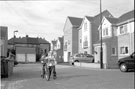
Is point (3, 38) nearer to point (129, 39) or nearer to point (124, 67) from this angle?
point (124, 67)

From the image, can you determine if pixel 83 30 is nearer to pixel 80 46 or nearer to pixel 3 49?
pixel 80 46

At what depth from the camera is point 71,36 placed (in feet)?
157

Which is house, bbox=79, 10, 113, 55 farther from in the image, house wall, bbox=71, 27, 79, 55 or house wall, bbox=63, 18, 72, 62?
house wall, bbox=63, 18, 72, 62

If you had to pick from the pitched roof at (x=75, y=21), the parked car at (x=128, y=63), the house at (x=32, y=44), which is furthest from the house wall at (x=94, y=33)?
the house at (x=32, y=44)

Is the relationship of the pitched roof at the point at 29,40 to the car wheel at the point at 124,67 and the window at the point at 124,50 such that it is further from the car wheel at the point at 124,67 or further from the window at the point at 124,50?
the car wheel at the point at 124,67

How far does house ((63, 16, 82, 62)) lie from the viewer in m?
47.6

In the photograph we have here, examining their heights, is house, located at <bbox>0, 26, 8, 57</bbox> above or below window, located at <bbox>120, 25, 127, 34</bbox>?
below

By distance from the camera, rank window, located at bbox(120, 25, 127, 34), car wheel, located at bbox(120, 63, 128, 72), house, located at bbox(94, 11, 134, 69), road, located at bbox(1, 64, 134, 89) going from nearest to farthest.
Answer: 1. road, located at bbox(1, 64, 134, 89)
2. car wheel, located at bbox(120, 63, 128, 72)
3. house, located at bbox(94, 11, 134, 69)
4. window, located at bbox(120, 25, 127, 34)

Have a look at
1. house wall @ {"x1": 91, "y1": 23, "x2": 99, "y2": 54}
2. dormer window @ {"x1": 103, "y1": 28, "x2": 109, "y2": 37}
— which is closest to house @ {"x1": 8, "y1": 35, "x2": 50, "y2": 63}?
house wall @ {"x1": 91, "y1": 23, "x2": 99, "y2": 54}

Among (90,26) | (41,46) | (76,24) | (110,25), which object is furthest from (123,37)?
(41,46)

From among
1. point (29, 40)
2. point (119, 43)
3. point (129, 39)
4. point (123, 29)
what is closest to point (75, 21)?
point (119, 43)

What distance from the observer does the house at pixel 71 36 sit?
47.6 metres

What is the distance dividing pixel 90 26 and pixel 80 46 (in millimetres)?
6527

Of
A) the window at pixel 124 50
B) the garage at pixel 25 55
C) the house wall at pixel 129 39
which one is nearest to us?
the house wall at pixel 129 39
